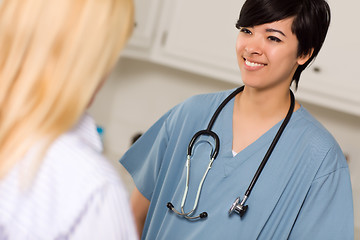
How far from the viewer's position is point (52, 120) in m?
0.64

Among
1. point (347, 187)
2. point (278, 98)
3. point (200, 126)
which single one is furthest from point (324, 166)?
point (200, 126)

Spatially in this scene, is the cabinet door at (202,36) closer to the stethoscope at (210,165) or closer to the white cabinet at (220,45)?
the white cabinet at (220,45)

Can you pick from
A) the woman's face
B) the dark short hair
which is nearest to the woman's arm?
the woman's face

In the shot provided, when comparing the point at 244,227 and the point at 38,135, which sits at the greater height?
the point at 38,135

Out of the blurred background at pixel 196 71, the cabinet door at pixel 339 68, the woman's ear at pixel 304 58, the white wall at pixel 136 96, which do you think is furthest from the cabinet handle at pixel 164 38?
the woman's ear at pixel 304 58

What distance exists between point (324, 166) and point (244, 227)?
0.23m

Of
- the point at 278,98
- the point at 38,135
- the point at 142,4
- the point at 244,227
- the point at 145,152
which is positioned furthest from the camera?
the point at 142,4

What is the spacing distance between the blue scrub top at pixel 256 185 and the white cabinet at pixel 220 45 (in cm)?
82

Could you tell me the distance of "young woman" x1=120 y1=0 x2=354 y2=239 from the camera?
117 cm

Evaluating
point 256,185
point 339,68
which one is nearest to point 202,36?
point 339,68

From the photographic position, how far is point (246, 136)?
1306 millimetres

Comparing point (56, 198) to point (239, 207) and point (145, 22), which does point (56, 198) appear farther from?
point (145, 22)

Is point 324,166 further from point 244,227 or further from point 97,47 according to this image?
point 97,47

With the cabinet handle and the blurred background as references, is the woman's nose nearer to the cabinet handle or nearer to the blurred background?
the blurred background
